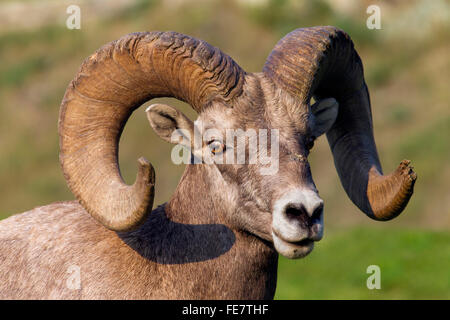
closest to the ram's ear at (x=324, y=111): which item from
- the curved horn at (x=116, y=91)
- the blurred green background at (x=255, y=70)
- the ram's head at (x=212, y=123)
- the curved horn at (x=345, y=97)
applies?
the curved horn at (x=345, y=97)

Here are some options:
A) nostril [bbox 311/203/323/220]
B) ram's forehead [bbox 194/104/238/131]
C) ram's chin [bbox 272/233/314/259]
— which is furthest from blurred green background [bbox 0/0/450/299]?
nostril [bbox 311/203/323/220]

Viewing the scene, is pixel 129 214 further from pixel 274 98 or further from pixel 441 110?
pixel 441 110

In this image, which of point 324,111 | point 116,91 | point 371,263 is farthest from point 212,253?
point 371,263

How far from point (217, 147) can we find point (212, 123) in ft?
0.77

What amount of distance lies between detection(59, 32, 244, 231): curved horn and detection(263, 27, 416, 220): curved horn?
1.82 ft

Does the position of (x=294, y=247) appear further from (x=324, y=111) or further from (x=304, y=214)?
(x=324, y=111)

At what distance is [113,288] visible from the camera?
6973mm

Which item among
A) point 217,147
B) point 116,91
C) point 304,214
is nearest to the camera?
point 304,214

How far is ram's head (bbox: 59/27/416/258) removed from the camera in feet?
21.9

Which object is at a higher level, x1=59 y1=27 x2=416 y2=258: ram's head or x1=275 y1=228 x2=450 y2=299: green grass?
x1=275 y1=228 x2=450 y2=299: green grass

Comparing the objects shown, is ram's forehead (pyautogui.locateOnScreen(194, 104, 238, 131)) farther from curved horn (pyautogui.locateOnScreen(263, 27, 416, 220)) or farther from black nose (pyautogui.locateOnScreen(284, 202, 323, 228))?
black nose (pyautogui.locateOnScreen(284, 202, 323, 228))

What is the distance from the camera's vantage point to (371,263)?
18.9 metres

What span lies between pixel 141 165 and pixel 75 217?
5.67 ft

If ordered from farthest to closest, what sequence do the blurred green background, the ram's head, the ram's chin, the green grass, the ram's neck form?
the blurred green background
the green grass
the ram's neck
the ram's head
the ram's chin
